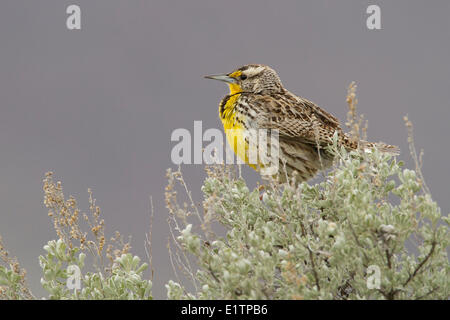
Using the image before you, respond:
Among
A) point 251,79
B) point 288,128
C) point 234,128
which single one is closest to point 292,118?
point 288,128

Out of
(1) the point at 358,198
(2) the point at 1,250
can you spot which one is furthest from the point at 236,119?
(1) the point at 358,198

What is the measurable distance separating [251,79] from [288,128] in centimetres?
79

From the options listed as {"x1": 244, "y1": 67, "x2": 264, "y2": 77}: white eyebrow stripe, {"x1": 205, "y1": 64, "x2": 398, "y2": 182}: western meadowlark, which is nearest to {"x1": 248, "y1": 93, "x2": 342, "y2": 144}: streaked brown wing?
{"x1": 205, "y1": 64, "x2": 398, "y2": 182}: western meadowlark

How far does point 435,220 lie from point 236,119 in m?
2.48

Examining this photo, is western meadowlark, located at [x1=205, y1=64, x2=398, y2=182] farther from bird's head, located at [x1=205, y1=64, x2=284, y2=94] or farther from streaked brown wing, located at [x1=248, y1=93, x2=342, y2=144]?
bird's head, located at [x1=205, y1=64, x2=284, y2=94]

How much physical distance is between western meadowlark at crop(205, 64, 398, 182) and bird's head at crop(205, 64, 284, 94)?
5.3 inches

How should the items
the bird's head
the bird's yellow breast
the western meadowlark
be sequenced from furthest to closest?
the bird's head
the western meadowlark
the bird's yellow breast

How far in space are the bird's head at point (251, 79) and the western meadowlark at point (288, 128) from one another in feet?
0.44

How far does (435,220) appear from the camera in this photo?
2754mm

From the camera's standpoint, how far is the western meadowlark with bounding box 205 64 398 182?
16.2ft

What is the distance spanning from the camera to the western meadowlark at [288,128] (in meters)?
4.94

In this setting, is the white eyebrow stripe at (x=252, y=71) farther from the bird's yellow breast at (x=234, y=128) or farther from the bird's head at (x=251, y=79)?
the bird's yellow breast at (x=234, y=128)

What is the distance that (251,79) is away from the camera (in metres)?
5.62
